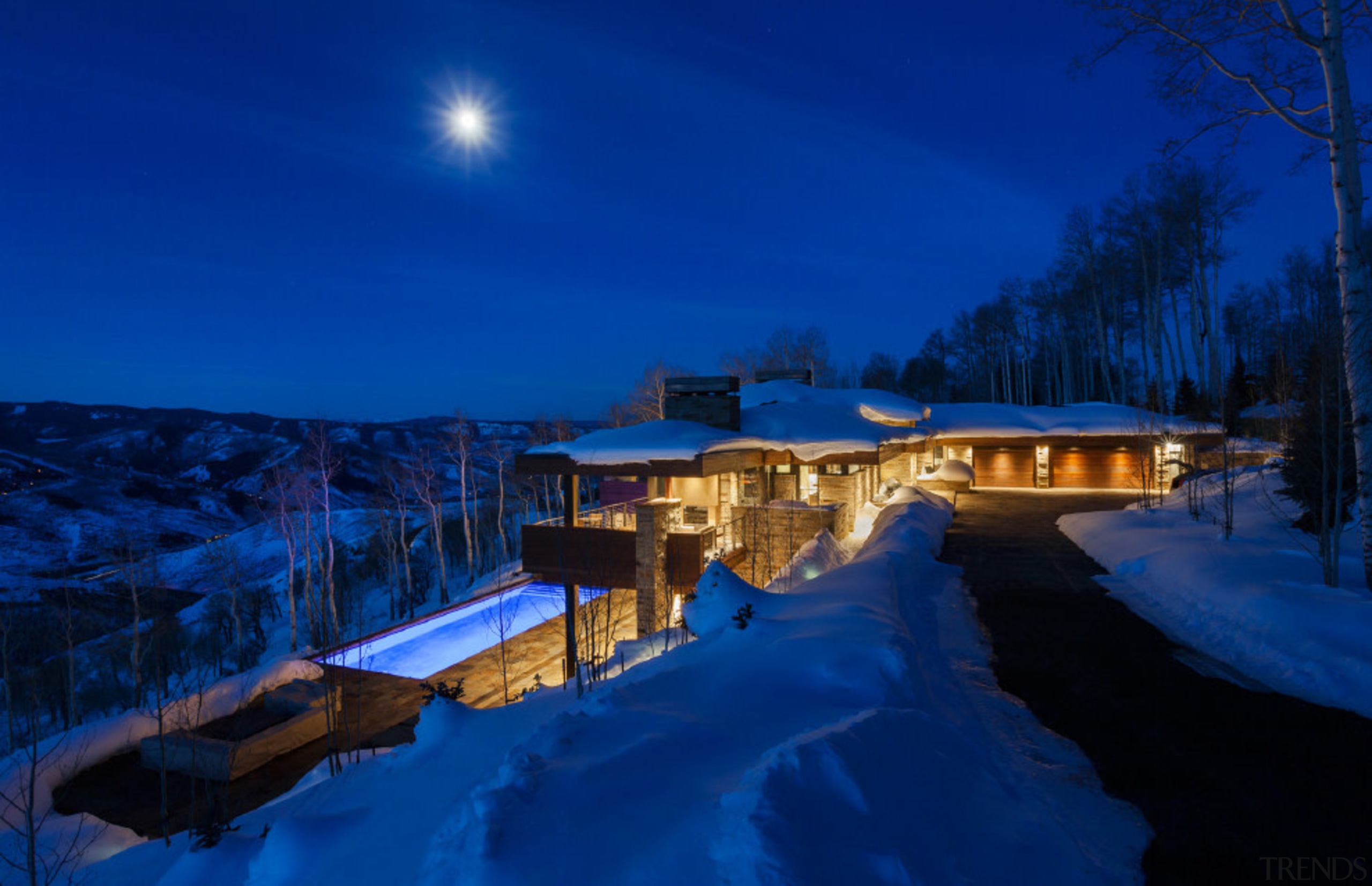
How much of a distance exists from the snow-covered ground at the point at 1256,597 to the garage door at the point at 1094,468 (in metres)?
13.0

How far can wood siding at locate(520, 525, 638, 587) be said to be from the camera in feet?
41.5

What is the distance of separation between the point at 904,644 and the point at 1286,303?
175 ft

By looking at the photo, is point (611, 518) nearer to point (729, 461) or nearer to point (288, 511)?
point (729, 461)

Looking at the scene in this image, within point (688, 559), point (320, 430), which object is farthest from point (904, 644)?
point (320, 430)

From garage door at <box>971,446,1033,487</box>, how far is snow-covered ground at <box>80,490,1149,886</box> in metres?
23.1

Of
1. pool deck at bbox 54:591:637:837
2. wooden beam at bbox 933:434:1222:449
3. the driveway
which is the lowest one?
pool deck at bbox 54:591:637:837

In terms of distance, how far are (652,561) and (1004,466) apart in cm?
2007

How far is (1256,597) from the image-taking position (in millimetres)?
6793

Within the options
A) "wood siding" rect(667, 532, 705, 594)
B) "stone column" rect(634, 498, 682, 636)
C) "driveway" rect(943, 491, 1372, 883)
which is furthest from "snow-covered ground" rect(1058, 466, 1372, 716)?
"stone column" rect(634, 498, 682, 636)

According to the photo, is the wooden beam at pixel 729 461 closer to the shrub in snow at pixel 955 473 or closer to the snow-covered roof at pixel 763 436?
the snow-covered roof at pixel 763 436

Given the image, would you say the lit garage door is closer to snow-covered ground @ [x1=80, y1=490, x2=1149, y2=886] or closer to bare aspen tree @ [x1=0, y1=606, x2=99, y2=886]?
snow-covered ground @ [x1=80, y1=490, x2=1149, y2=886]

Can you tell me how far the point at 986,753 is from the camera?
3941 mm

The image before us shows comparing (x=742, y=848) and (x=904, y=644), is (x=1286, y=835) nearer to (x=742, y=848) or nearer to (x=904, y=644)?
(x=904, y=644)

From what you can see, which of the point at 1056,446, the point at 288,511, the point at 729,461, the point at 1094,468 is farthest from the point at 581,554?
the point at 1094,468
